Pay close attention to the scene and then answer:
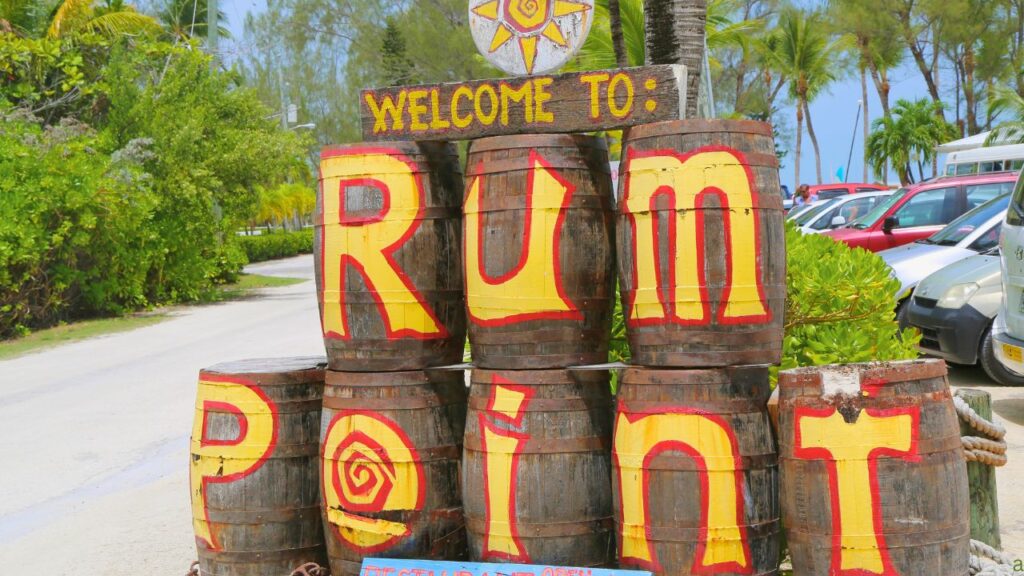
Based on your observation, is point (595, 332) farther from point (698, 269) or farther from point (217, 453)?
point (217, 453)

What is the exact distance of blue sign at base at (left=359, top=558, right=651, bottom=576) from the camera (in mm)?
3787

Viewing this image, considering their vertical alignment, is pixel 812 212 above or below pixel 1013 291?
above

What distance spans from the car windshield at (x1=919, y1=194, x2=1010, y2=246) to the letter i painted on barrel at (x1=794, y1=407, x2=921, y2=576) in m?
8.85

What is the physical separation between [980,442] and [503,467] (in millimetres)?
1884

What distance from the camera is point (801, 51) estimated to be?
57.6 metres

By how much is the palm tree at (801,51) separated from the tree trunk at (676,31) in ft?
161

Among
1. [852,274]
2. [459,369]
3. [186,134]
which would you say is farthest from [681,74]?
[186,134]

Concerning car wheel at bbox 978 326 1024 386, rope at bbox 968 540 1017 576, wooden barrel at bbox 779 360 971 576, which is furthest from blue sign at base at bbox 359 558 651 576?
car wheel at bbox 978 326 1024 386

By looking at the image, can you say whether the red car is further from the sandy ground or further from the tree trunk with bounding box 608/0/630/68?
the tree trunk with bounding box 608/0/630/68

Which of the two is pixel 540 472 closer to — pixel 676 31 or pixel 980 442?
pixel 980 442

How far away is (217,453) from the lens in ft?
14.3

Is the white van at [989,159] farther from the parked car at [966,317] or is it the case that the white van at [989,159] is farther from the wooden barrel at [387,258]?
the wooden barrel at [387,258]

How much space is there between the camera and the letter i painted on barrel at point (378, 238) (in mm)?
4160

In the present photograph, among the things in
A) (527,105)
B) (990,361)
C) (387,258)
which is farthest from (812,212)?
(387,258)
